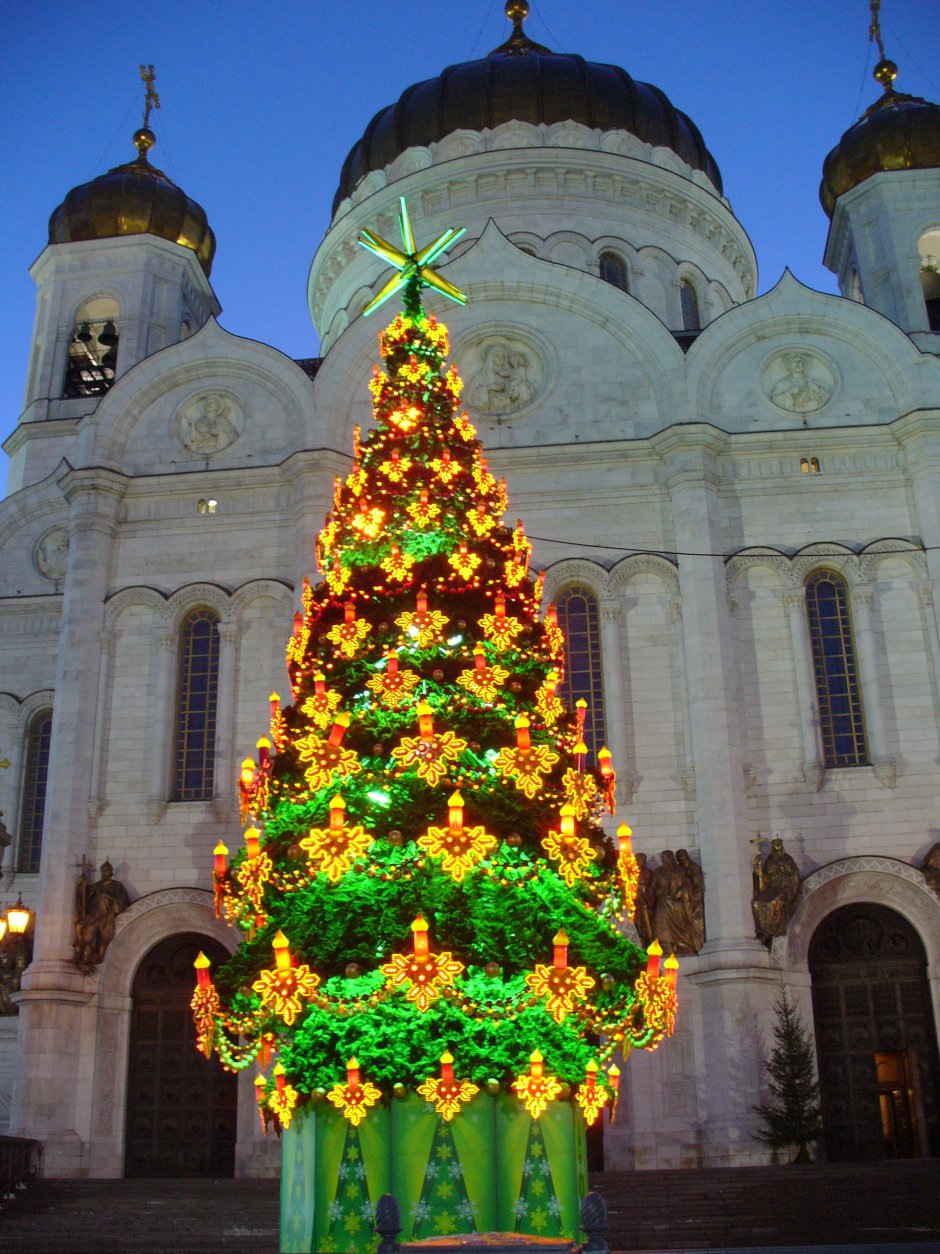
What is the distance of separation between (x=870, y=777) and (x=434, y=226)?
16720mm

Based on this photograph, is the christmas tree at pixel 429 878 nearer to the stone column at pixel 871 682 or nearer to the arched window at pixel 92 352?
the stone column at pixel 871 682

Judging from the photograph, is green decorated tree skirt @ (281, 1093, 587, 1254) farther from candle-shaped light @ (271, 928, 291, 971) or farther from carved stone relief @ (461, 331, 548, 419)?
carved stone relief @ (461, 331, 548, 419)

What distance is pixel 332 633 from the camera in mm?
12047

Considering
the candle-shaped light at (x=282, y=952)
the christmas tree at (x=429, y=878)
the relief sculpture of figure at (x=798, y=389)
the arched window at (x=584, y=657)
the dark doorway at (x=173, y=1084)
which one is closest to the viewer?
the christmas tree at (x=429, y=878)

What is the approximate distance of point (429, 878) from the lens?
10898 mm

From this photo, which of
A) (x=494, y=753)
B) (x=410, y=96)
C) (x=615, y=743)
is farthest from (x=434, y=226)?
(x=494, y=753)

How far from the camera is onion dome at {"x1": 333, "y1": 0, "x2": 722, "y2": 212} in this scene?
105ft

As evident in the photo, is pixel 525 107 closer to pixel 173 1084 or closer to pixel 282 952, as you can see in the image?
pixel 173 1084

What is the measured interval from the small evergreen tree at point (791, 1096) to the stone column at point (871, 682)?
4103 millimetres

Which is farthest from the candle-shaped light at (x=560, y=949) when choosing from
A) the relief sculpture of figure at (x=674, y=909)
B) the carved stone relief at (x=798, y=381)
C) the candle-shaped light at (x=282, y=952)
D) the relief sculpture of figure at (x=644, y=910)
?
the carved stone relief at (x=798, y=381)

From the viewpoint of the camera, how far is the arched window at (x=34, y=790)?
23609 millimetres

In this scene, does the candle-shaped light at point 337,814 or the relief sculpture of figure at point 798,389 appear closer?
the candle-shaped light at point 337,814

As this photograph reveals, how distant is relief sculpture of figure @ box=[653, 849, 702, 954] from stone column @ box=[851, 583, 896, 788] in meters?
3.46

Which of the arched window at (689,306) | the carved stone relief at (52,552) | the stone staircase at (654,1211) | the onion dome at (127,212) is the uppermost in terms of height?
the onion dome at (127,212)
